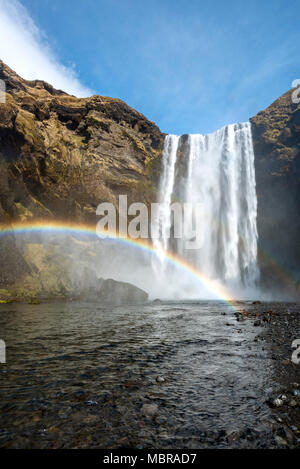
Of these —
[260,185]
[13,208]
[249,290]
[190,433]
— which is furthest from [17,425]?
[260,185]

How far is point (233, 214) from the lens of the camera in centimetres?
4462

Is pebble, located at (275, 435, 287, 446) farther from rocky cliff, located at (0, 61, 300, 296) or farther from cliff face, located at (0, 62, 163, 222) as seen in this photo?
cliff face, located at (0, 62, 163, 222)

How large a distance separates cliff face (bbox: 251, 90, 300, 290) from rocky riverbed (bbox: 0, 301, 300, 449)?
1499 inches

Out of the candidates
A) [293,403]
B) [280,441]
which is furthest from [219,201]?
[280,441]

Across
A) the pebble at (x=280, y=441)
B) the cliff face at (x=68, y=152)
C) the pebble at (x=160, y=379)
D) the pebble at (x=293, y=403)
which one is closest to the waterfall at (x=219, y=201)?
the cliff face at (x=68, y=152)

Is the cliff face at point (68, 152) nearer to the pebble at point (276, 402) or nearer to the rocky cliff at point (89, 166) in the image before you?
the rocky cliff at point (89, 166)

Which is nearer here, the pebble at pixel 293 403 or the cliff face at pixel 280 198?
the pebble at pixel 293 403

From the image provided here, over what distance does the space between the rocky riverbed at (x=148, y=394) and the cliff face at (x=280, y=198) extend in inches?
1499

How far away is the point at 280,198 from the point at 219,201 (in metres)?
10.4

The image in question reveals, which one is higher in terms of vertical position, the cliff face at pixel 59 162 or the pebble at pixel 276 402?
the cliff face at pixel 59 162

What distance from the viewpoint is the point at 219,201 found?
151 ft

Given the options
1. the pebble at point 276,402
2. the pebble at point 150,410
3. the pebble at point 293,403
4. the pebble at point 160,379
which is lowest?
the pebble at point 160,379

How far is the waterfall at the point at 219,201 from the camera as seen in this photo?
143 feet

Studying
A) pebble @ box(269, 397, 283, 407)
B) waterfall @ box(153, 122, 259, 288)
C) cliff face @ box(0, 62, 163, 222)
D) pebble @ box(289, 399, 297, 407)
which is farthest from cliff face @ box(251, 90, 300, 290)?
pebble @ box(269, 397, 283, 407)
